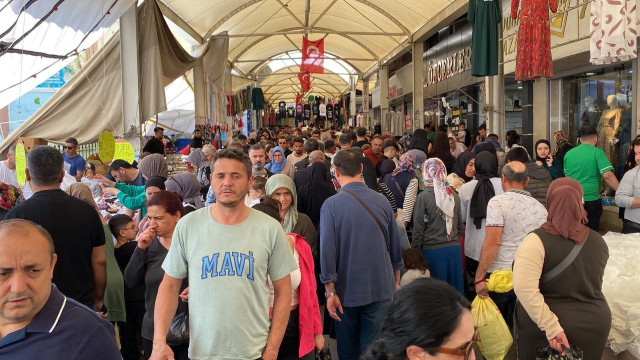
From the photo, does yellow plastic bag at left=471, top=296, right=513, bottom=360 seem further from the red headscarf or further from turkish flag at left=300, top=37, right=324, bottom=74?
turkish flag at left=300, top=37, right=324, bottom=74

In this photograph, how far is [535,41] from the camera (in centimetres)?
878

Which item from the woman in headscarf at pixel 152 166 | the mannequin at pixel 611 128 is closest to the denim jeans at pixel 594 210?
the mannequin at pixel 611 128

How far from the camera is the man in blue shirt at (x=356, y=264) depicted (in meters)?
4.07

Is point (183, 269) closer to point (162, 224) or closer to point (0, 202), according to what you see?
point (162, 224)

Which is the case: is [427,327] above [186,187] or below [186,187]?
below

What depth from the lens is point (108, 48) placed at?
10.6 m

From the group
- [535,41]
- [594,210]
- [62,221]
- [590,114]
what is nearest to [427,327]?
[62,221]

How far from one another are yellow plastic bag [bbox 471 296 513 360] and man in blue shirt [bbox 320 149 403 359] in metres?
0.66

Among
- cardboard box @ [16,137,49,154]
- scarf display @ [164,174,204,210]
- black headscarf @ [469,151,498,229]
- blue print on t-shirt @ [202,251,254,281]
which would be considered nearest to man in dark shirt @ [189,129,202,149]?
cardboard box @ [16,137,49,154]

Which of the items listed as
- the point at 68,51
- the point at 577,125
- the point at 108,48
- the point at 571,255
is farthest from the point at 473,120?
the point at 571,255

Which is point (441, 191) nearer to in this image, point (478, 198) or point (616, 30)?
point (478, 198)

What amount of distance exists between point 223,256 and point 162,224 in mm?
903

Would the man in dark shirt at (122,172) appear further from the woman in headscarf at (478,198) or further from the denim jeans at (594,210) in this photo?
the denim jeans at (594,210)

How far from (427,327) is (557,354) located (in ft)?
6.66
